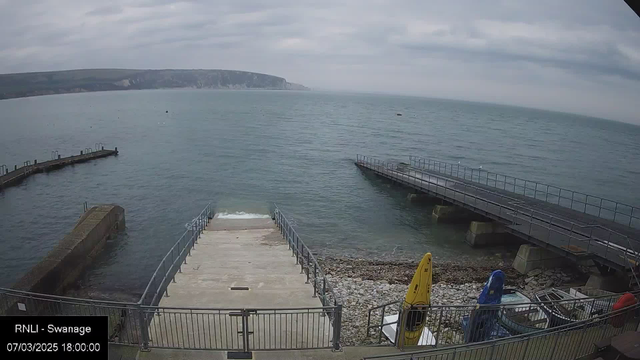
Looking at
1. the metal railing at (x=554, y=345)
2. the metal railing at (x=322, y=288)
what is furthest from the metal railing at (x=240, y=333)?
the metal railing at (x=554, y=345)

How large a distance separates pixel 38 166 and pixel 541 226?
5085 cm

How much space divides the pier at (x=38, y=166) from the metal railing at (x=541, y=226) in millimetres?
39564

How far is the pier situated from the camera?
133 ft

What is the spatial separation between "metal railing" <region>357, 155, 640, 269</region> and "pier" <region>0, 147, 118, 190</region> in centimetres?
3956

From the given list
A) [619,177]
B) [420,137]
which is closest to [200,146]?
[420,137]

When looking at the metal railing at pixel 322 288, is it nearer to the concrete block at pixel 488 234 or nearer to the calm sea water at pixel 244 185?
the calm sea water at pixel 244 185

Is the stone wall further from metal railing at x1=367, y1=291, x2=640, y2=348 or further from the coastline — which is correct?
metal railing at x1=367, y1=291, x2=640, y2=348

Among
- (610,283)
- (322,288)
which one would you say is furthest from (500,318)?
(610,283)

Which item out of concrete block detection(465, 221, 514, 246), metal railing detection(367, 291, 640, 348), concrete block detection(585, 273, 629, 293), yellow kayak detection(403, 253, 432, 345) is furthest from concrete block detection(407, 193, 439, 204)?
yellow kayak detection(403, 253, 432, 345)

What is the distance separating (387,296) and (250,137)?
228 feet

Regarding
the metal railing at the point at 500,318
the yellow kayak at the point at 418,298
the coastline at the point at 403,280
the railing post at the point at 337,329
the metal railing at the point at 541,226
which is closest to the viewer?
the railing post at the point at 337,329

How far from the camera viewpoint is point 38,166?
152ft

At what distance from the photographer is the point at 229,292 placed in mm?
11898

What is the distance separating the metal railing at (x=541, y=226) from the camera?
1832 centimetres
